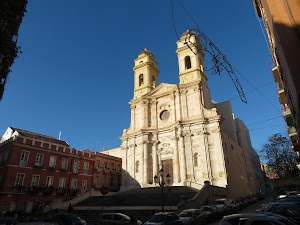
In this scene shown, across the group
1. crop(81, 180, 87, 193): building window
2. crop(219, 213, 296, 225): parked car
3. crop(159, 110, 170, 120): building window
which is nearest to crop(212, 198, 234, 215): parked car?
crop(219, 213, 296, 225): parked car

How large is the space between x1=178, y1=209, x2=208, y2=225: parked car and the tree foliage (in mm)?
29490

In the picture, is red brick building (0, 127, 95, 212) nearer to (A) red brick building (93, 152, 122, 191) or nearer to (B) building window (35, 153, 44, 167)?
(B) building window (35, 153, 44, 167)

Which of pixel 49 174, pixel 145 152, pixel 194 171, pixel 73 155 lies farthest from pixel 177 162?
pixel 49 174

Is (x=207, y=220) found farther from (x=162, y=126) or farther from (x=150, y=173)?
(x=162, y=126)

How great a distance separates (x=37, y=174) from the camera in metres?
30.3

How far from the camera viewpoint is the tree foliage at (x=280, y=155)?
128 ft

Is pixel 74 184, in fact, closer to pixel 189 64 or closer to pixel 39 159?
pixel 39 159

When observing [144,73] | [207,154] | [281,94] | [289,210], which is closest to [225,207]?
[289,210]

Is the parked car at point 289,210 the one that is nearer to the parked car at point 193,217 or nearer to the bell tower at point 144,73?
the parked car at point 193,217

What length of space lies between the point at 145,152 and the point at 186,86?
1264 cm

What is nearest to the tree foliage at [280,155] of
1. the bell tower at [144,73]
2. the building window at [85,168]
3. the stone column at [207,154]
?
the stone column at [207,154]

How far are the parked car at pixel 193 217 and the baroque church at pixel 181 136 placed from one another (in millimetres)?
14688

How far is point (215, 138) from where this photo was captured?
3275 cm

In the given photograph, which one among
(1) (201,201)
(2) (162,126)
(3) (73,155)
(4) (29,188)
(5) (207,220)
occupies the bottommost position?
(5) (207,220)
